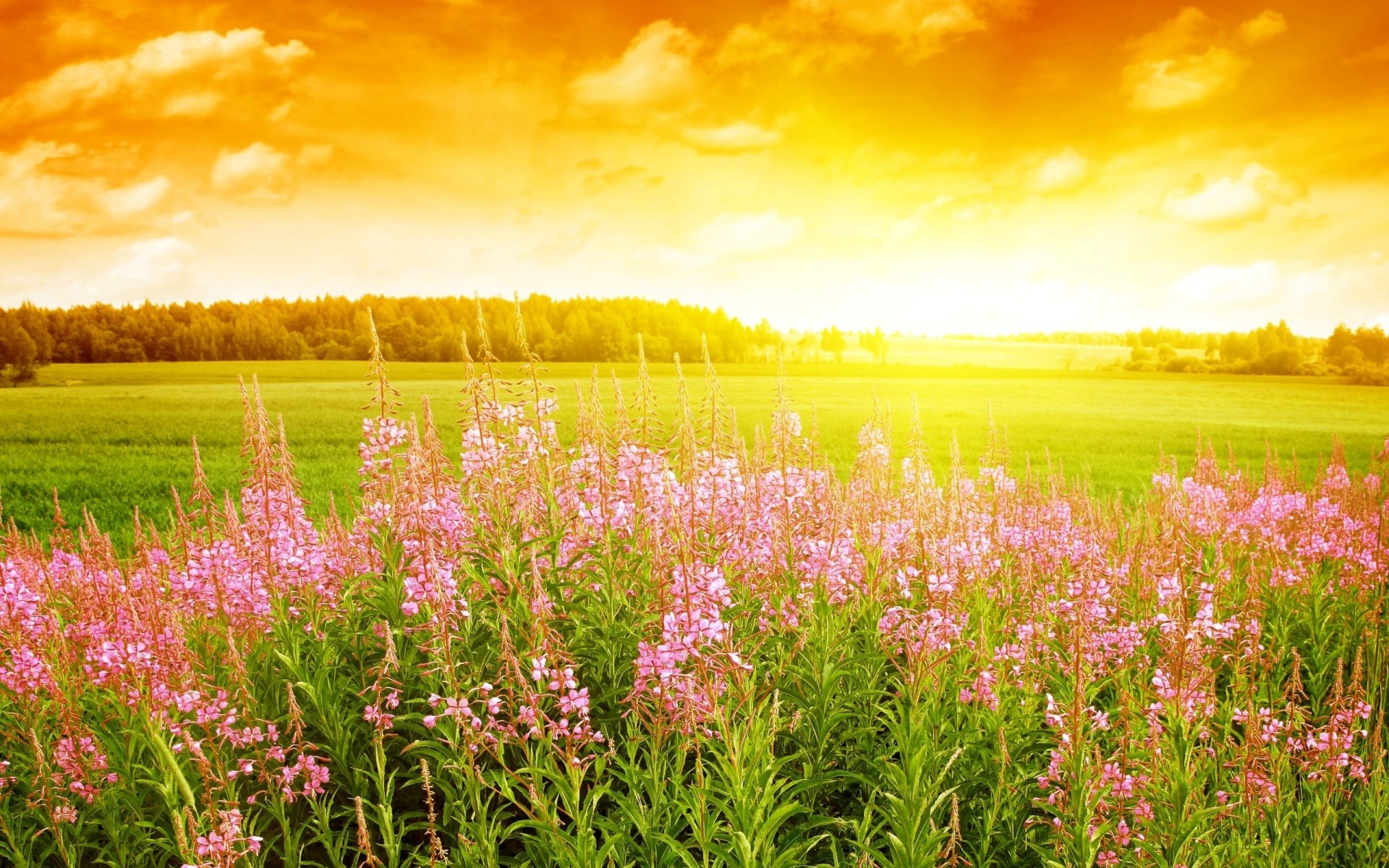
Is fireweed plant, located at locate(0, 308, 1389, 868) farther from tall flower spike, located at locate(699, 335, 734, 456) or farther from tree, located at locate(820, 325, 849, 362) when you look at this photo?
tree, located at locate(820, 325, 849, 362)

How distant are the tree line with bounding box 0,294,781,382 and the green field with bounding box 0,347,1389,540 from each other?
59cm

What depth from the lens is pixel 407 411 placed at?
509 inches

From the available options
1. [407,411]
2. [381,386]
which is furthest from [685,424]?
[407,411]

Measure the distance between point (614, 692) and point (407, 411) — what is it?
10331mm

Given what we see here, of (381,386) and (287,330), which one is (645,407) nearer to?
(381,386)

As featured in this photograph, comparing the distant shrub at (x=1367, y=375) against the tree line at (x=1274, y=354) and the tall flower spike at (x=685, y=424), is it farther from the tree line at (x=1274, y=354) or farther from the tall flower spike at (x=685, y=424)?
the tall flower spike at (x=685, y=424)

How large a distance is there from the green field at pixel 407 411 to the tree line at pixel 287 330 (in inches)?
23.3

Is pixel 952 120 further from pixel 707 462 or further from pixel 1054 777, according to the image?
pixel 1054 777

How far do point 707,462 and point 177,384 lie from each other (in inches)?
1041

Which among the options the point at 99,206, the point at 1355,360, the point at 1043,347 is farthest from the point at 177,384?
the point at 1043,347

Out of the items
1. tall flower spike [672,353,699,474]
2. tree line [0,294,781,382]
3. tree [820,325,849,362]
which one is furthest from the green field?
tree [820,325,849,362]

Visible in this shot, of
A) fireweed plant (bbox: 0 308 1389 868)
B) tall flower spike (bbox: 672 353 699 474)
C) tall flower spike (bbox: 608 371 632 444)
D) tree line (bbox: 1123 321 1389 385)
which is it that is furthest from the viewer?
tree line (bbox: 1123 321 1389 385)

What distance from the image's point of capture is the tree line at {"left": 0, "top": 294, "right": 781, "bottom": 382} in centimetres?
1989

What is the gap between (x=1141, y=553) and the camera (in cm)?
743
